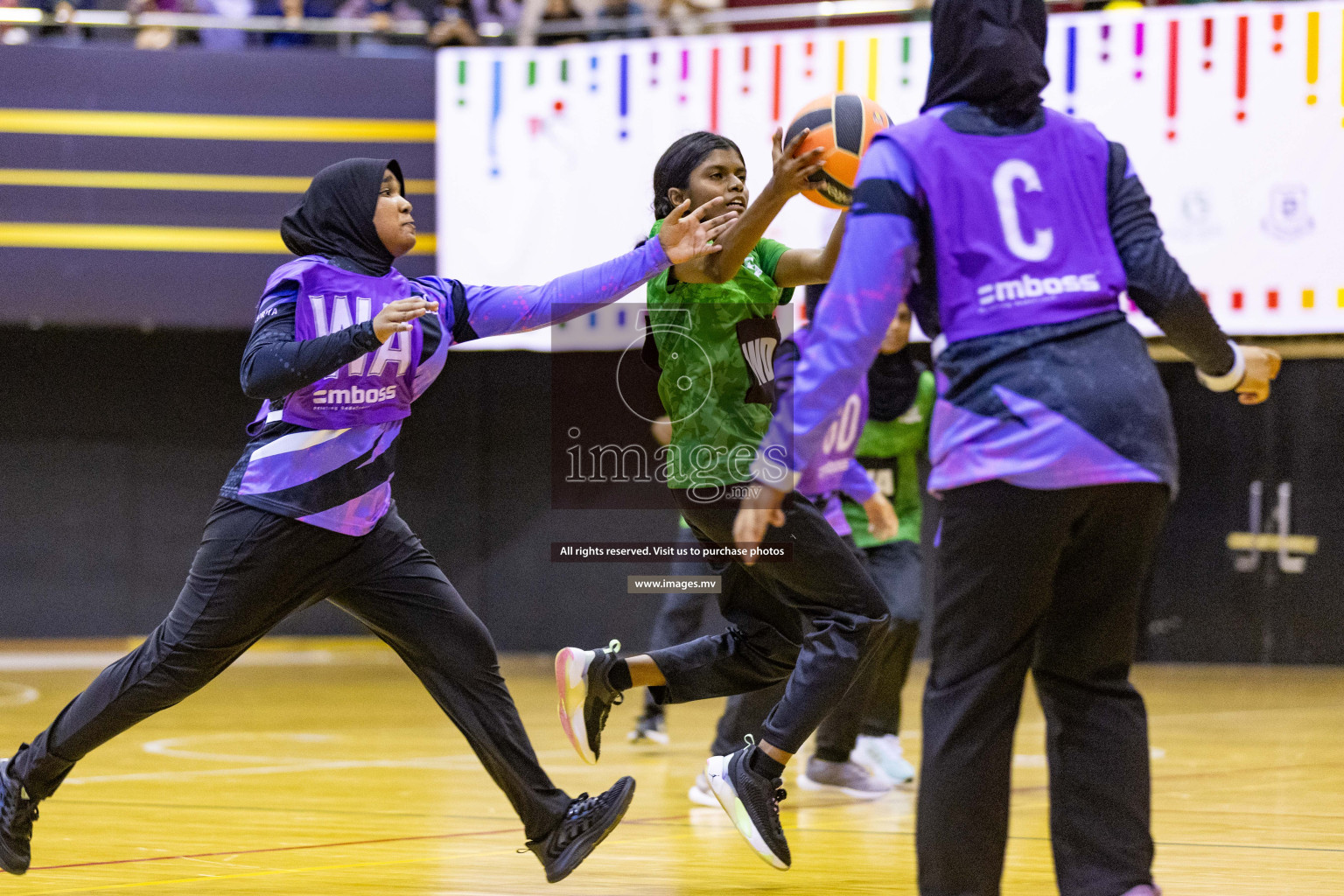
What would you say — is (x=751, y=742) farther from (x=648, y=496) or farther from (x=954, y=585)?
(x=648, y=496)

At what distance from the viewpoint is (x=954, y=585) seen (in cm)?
264

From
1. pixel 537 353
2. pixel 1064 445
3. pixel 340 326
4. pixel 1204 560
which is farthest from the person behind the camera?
pixel 537 353

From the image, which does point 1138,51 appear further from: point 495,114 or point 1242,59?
point 495,114

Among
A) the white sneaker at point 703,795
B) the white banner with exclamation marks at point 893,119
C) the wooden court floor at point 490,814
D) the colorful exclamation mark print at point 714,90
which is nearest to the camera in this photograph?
the wooden court floor at point 490,814

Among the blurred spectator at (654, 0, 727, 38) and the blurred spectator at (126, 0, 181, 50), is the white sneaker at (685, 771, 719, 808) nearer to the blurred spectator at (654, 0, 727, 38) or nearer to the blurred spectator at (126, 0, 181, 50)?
the blurred spectator at (654, 0, 727, 38)

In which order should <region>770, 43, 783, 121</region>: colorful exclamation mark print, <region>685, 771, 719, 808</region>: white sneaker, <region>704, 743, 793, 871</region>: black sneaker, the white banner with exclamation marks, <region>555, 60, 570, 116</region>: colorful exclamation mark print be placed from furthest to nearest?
<region>555, 60, 570, 116</region>: colorful exclamation mark print < <region>770, 43, 783, 121</region>: colorful exclamation mark print < the white banner with exclamation marks < <region>685, 771, 719, 808</region>: white sneaker < <region>704, 743, 793, 871</region>: black sneaker

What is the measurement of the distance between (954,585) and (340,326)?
1828 millimetres

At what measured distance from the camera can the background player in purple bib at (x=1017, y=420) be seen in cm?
257

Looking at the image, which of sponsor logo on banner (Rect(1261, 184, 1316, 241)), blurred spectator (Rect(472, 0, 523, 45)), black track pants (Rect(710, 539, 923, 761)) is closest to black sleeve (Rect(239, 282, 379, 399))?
black track pants (Rect(710, 539, 923, 761))

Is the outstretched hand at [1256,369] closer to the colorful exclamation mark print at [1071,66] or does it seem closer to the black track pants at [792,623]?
the black track pants at [792,623]

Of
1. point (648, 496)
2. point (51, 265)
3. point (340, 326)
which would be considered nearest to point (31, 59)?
point (51, 265)

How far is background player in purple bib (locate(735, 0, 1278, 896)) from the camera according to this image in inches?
101

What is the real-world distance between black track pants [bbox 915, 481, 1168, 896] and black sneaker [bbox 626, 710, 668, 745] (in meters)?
4.28

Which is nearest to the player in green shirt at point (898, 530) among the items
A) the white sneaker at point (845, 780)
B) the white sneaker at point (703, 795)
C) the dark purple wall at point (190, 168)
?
the white sneaker at point (845, 780)
